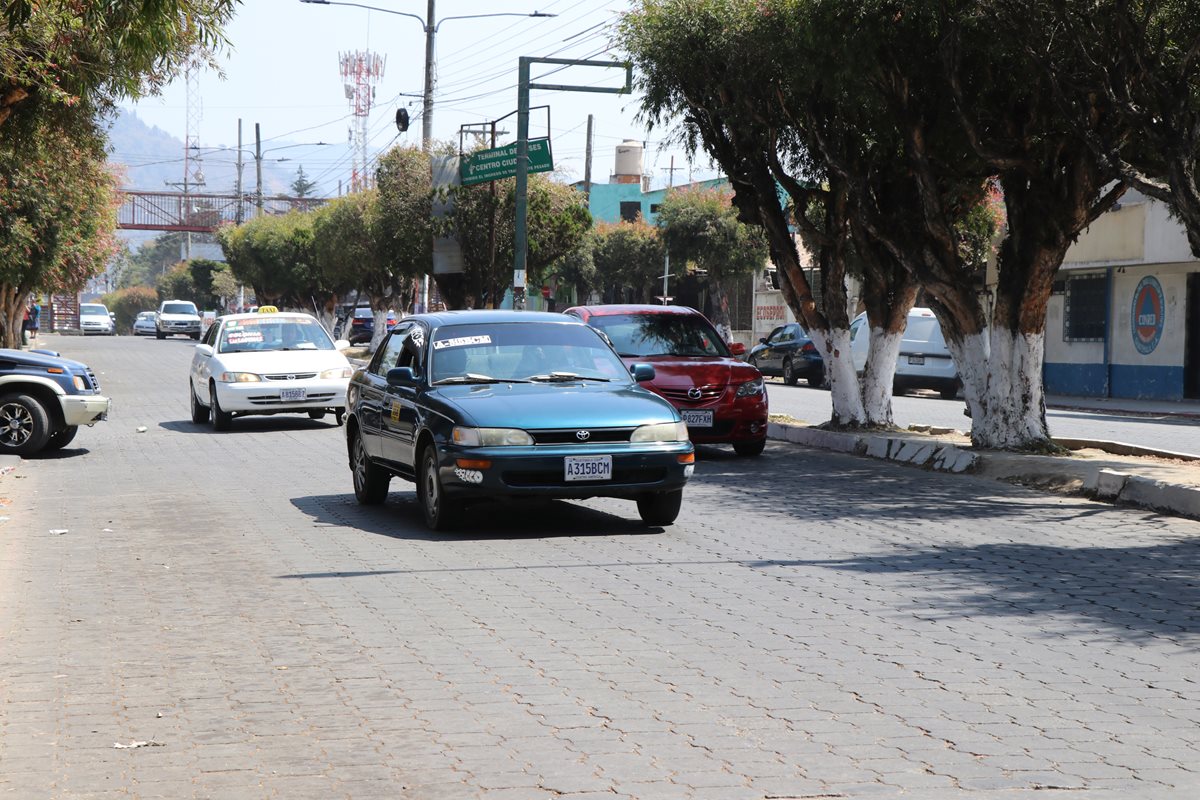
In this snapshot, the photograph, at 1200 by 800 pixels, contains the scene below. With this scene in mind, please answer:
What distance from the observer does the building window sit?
36.1 m

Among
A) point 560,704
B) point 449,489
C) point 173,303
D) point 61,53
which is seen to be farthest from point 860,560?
point 173,303

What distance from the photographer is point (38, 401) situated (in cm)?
1766

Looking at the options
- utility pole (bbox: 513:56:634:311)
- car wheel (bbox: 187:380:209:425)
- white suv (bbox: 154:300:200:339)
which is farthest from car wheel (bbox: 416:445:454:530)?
white suv (bbox: 154:300:200:339)

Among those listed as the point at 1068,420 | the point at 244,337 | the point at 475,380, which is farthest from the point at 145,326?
the point at 475,380

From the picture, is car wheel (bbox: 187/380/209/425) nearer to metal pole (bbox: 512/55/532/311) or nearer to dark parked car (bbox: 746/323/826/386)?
metal pole (bbox: 512/55/532/311)

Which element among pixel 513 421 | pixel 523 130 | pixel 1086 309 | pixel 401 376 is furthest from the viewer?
pixel 1086 309

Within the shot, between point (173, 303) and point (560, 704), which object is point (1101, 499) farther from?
point (173, 303)

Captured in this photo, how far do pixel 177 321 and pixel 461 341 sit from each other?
67.2 metres

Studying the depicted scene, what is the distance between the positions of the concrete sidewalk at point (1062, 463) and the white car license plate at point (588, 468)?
502 centimetres

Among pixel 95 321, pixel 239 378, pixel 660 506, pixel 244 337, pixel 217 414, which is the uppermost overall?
pixel 95 321

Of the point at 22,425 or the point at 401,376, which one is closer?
the point at 401,376

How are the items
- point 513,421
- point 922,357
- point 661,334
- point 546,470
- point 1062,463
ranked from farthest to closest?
point 922,357
point 661,334
point 1062,463
point 513,421
point 546,470

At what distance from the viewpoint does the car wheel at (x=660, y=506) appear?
11.1 metres

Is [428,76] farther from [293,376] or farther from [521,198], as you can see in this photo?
[293,376]
